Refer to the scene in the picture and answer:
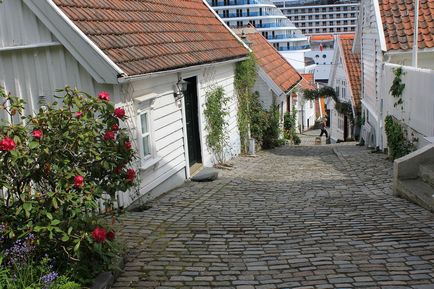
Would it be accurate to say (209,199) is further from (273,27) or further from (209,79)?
(273,27)

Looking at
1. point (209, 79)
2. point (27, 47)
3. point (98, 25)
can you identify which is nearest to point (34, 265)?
point (27, 47)

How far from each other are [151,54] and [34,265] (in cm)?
552

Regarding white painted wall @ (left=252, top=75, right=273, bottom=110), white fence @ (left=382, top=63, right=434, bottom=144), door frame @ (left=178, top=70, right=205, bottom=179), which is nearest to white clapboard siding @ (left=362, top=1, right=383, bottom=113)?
white fence @ (left=382, top=63, right=434, bottom=144)

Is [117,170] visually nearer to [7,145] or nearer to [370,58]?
[7,145]

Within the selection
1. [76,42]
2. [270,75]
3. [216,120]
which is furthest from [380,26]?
[76,42]

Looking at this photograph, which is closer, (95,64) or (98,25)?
(95,64)

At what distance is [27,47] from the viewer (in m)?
7.57

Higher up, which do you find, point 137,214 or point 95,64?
point 95,64

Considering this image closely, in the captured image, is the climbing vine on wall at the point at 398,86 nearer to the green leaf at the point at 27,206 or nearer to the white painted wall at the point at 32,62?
the white painted wall at the point at 32,62

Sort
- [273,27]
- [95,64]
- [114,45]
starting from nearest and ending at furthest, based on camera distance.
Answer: [95,64], [114,45], [273,27]

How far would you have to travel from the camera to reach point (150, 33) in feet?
32.6

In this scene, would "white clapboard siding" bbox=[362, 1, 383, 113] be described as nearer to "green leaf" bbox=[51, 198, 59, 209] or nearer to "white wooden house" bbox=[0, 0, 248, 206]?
"white wooden house" bbox=[0, 0, 248, 206]

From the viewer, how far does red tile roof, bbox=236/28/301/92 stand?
70.0ft

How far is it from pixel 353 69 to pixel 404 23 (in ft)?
47.8
